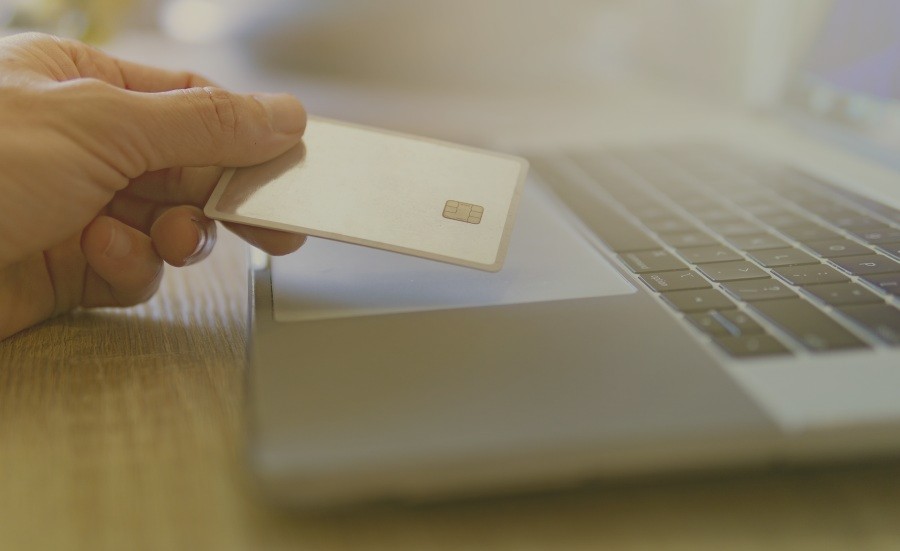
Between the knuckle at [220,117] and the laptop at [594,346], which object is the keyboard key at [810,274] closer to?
the laptop at [594,346]

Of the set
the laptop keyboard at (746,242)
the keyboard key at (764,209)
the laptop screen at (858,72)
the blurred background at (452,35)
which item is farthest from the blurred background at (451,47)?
the keyboard key at (764,209)

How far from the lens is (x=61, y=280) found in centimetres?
46

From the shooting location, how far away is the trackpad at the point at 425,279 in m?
0.39

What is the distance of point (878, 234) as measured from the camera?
46 cm

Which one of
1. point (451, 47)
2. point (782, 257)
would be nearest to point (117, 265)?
point (782, 257)

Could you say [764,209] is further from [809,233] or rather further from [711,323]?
[711,323]

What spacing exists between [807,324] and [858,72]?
451 millimetres

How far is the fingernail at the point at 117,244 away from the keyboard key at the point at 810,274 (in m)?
0.37

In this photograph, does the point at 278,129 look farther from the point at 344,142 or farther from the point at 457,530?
the point at 457,530

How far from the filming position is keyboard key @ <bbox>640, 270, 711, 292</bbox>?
404mm

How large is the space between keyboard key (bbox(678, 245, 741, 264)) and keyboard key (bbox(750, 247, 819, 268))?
0.04 feet

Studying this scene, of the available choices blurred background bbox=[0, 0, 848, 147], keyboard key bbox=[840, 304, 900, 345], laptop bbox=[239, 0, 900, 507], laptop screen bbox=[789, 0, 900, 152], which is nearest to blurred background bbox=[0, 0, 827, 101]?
blurred background bbox=[0, 0, 848, 147]

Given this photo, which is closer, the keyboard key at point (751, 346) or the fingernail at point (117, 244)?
the keyboard key at point (751, 346)

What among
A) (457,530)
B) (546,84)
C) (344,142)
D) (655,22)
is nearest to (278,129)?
(344,142)
